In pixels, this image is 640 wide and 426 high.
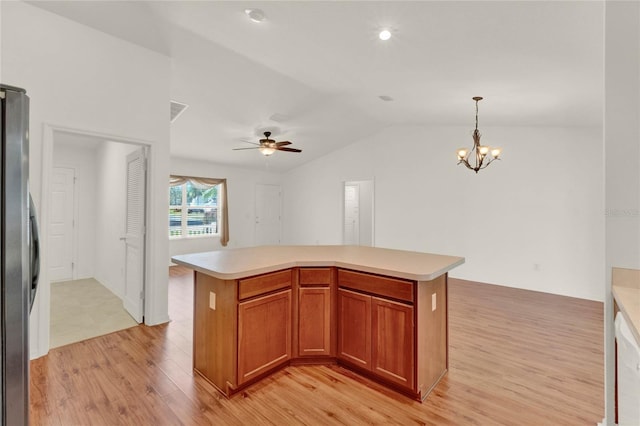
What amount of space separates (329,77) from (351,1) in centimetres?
152

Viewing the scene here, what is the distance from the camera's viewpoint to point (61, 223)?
5.09m

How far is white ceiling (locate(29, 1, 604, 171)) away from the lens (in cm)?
213

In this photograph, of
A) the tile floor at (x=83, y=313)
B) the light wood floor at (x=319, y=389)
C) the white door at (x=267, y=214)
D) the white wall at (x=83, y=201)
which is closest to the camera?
the light wood floor at (x=319, y=389)

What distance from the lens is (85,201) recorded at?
5.34 m

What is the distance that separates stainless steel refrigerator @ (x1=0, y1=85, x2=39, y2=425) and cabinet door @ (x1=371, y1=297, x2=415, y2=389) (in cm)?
186

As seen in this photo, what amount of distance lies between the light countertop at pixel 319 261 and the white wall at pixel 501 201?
3.19 meters

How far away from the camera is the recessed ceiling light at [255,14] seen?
240cm

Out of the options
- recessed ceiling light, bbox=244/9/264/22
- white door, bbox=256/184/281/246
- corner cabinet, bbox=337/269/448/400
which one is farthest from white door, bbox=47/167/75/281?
corner cabinet, bbox=337/269/448/400

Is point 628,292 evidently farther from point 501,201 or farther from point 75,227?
point 75,227

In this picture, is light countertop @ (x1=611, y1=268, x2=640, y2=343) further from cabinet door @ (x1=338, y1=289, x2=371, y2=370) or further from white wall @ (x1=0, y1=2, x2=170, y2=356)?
white wall @ (x1=0, y1=2, x2=170, y2=356)

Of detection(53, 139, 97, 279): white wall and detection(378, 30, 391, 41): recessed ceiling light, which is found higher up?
detection(378, 30, 391, 41): recessed ceiling light

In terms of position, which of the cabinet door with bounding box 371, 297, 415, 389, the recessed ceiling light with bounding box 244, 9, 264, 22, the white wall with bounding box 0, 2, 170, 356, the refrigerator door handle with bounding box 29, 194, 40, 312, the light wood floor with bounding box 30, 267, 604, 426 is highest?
the recessed ceiling light with bounding box 244, 9, 264, 22

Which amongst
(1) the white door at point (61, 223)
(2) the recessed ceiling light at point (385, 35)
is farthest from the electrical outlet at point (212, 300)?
(1) the white door at point (61, 223)

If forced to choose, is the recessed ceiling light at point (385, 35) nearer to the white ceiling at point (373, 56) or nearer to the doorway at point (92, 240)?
the white ceiling at point (373, 56)
